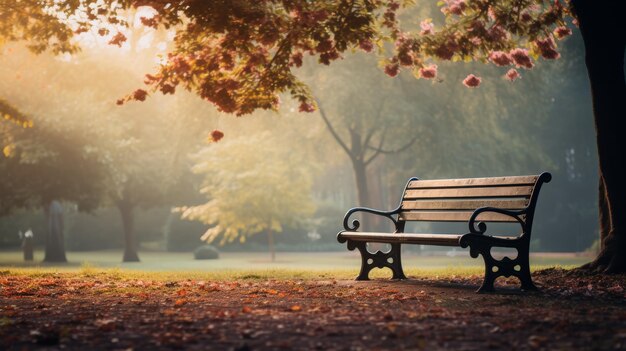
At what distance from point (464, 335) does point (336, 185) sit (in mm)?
53932

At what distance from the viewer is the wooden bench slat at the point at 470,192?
29.6ft

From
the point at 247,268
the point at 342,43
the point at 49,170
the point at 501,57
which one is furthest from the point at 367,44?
the point at 49,170

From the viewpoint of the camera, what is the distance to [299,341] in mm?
5516

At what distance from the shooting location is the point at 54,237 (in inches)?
1177

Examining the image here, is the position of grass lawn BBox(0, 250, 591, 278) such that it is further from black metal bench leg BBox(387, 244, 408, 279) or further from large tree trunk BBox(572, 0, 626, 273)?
large tree trunk BBox(572, 0, 626, 273)

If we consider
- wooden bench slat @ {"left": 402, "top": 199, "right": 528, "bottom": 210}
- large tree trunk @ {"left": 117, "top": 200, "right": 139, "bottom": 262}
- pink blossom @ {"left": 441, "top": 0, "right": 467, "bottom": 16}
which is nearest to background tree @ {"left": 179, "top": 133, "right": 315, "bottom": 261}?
large tree trunk @ {"left": 117, "top": 200, "right": 139, "bottom": 262}

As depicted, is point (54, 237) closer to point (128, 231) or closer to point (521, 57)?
point (128, 231)

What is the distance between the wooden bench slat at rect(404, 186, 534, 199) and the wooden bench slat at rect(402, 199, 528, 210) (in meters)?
0.07

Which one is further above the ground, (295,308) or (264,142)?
(264,142)

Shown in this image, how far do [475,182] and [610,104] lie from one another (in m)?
2.36

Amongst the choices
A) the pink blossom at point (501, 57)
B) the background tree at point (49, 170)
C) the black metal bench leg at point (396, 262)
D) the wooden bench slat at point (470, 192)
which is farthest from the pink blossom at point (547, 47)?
the background tree at point (49, 170)

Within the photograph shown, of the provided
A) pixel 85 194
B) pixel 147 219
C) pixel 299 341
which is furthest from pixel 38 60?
pixel 299 341

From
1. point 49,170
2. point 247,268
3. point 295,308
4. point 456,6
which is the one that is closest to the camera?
point 295,308

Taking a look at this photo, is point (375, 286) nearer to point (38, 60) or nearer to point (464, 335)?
point (464, 335)
